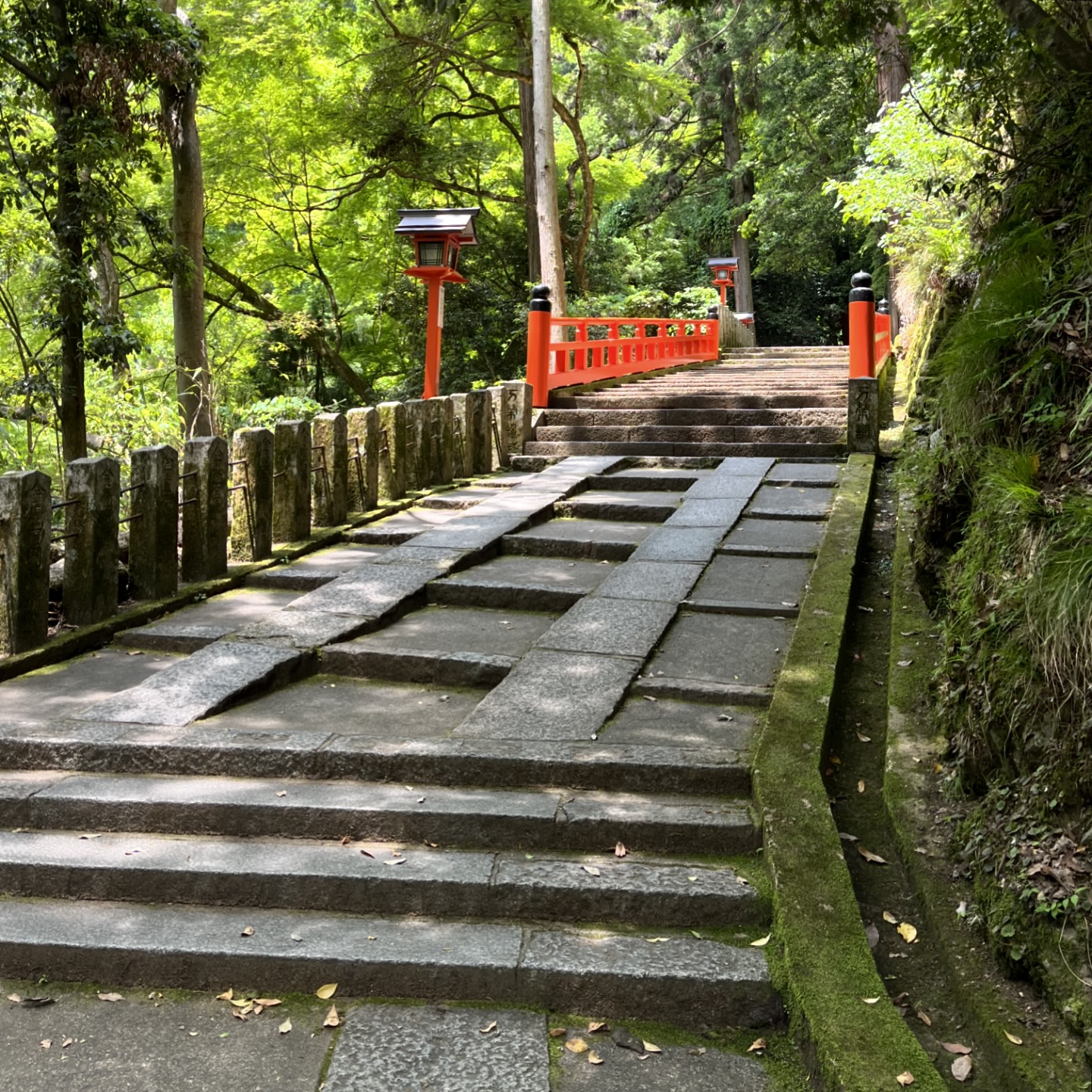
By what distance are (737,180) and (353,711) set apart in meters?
24.2

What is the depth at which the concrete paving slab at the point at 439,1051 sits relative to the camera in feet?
7.65

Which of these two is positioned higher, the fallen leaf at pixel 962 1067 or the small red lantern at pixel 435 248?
the small red lantern at pixel 435 248

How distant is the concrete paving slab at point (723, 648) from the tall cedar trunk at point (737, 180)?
69.9 feet

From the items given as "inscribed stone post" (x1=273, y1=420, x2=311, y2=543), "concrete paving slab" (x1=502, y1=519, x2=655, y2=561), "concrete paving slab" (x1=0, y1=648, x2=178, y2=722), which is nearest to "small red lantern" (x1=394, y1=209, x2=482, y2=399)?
"inscribed stone post" (x1=273, y1=420, x2=311, y2=543)

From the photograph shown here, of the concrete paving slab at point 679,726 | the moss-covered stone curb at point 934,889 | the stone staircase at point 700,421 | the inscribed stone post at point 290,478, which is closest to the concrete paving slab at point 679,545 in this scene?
the moss-covered stone curb at point 934,889

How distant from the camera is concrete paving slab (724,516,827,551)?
20.6 feet

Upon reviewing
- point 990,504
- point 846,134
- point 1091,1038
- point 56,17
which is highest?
point 846,134

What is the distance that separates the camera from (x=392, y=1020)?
256cm

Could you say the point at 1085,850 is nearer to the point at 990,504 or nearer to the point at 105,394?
the point at 990,504

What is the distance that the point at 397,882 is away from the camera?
2.92 metres

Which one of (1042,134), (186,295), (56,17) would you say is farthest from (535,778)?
(186,295)

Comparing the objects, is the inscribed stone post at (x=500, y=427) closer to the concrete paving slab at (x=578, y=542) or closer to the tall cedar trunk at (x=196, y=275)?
the tall cedar trunk at (x=196, y=275)

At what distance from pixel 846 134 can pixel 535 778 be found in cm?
1982

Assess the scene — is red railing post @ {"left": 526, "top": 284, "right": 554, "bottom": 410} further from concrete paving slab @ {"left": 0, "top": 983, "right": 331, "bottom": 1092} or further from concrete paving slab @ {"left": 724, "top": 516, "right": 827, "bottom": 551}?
concrete paving slab @ {"left": 0, "top": 983, "right": 331, "bottom": 1092}
